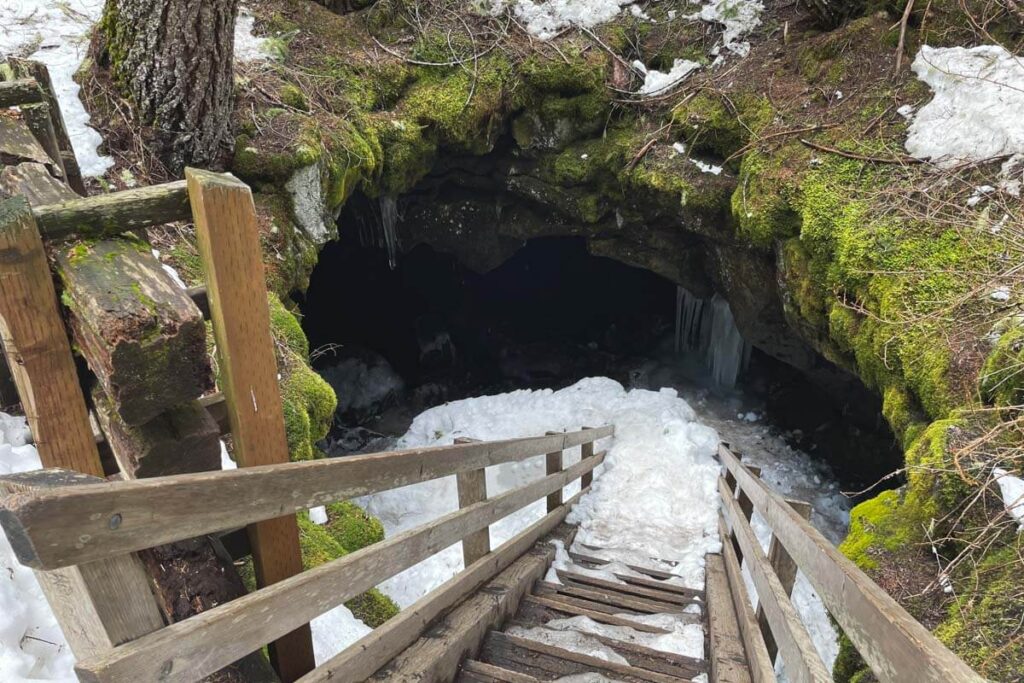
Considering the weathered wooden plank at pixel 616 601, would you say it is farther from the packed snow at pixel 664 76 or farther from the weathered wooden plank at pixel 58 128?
the packed snow at pixel 664 76

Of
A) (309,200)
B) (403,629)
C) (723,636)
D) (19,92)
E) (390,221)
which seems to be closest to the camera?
(403,629)

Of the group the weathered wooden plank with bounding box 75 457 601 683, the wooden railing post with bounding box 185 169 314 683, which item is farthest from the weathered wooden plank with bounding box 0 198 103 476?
the weathered wooden plank with bounding box 75 457 601 683

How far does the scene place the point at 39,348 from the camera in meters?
1.18

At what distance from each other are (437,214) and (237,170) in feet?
17.2

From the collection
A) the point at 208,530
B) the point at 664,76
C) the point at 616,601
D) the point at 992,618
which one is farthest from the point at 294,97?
the point at 992,618

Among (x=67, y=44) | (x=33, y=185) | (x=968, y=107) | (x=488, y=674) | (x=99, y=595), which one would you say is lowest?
(x=488, y=674)

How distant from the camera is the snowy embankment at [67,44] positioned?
181 inches

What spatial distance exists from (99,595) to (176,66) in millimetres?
4540

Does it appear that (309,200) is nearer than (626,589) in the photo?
No

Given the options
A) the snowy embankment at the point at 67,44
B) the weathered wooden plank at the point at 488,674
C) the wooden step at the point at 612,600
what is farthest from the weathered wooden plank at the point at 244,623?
the snowy embankment at the point at 67,44

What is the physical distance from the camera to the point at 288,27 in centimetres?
698

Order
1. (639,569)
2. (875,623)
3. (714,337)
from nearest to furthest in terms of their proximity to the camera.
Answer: (875,623), (639,569), (714,337)

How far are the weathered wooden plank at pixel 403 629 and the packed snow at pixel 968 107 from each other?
515cm

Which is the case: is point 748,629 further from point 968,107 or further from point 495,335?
point 495,335
